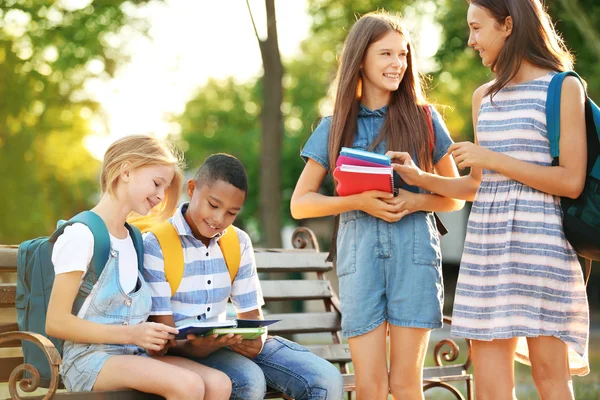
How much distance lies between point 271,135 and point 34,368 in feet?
26.9

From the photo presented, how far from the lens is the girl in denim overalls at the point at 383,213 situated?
13.4 feet

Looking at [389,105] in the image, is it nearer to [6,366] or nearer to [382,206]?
[382,206]

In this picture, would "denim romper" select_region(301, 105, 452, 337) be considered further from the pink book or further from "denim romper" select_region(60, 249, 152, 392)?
"denim romper" select_region(60, 249, 152, 392)

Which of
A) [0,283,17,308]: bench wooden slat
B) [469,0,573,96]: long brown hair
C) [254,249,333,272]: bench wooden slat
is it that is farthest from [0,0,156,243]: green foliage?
[469,0,573,96]: long brown hair

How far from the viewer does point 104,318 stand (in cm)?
386

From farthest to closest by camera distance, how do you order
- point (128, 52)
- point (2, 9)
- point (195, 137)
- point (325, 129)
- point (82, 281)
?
point (195, 137)
point (128, 52)
point (2, 9)
point (325, 129)
point (82, 281)

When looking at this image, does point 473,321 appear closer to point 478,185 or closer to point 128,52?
point 478,185

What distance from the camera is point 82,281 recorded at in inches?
151

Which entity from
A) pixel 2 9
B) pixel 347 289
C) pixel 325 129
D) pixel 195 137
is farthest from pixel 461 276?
pixel 195 137

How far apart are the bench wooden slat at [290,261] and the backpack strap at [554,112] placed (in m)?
2.30

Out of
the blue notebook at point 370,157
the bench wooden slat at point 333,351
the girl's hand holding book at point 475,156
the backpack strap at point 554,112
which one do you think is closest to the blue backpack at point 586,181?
the backpack strap at point 554,112

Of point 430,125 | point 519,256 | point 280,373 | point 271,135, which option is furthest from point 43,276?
point 271,135

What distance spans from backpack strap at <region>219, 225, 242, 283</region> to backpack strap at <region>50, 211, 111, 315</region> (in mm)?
609

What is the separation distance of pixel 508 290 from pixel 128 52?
11.6 metres
